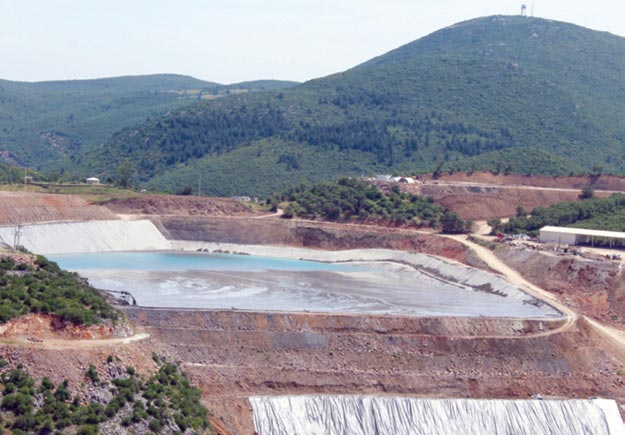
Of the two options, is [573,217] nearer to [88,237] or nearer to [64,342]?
[88,237]

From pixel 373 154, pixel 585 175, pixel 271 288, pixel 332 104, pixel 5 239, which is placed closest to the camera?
pixel 271 288

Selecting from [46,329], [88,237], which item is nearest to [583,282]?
[88,237]

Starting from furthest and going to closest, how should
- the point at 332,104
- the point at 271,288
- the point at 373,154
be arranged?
the point at 332,104 → the point at 373,154 → the point at 271,288

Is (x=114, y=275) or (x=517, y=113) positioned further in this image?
(x=517, y=113)

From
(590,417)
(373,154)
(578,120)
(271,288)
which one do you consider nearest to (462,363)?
(590,417)

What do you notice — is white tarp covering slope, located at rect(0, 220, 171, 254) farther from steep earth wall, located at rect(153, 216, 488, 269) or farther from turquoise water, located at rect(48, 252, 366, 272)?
steep earth wall, located at rect(153, 216, 488, 269)

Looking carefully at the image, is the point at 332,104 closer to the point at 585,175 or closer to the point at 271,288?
the point at 585,175
